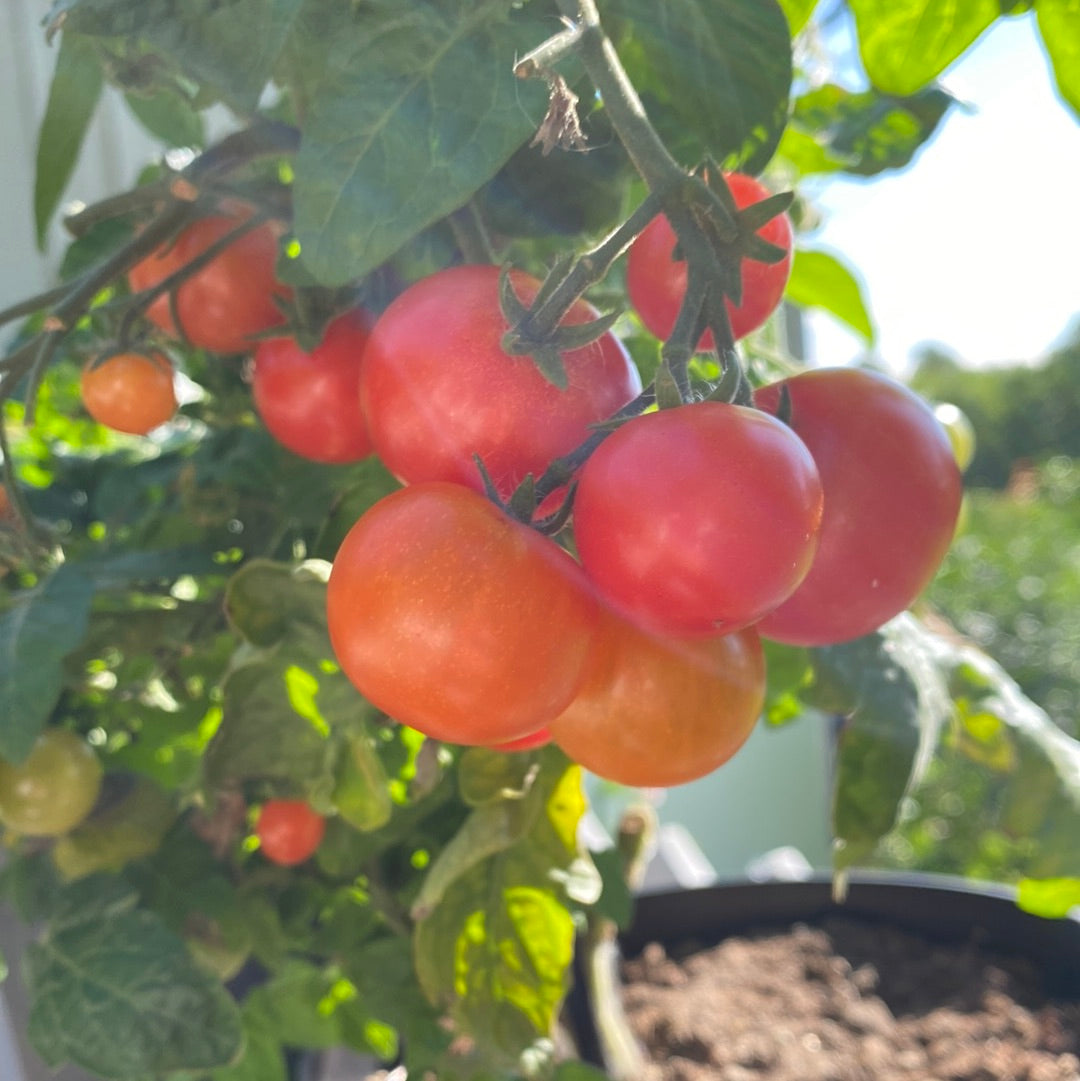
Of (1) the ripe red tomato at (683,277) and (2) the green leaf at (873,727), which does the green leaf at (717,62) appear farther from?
(2) the green leaf at (873,727)

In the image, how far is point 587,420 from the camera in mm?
266

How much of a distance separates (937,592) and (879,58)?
176cm

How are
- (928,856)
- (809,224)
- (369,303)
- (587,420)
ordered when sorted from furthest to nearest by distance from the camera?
1. (928,856)
2. (809,224)
3. (369,303)
4. (587,420)

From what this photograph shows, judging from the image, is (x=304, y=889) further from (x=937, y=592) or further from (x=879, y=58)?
(x=937, y=592)

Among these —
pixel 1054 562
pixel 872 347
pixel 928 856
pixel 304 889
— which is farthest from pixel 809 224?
pixel 1054 562

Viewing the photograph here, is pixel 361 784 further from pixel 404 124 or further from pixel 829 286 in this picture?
pixel 829 286

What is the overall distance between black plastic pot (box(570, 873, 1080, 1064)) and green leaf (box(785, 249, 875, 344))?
0.53 metres

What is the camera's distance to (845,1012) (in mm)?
756

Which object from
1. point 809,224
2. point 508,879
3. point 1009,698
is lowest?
point 1009,698

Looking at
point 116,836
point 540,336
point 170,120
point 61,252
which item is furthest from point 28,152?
point 540,336

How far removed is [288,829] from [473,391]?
13.4 inches

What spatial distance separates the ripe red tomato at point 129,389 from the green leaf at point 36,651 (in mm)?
72

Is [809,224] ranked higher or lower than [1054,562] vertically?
higher

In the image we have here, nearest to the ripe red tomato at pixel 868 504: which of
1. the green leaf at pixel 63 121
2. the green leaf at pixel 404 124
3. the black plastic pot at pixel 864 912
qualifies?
the green leaf at pixel 404 124
